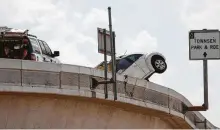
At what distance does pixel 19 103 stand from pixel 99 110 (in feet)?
8.19

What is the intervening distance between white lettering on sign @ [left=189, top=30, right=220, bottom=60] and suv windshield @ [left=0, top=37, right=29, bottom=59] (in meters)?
5.38

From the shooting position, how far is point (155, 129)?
1808cm

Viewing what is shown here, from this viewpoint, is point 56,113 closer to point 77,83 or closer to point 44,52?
point 77,83

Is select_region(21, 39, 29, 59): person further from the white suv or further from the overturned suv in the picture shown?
the white suv

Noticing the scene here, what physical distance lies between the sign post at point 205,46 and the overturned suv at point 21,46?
18.0ft

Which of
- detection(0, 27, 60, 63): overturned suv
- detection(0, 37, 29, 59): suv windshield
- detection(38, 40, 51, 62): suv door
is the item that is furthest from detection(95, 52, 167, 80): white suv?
detection(0, 37, 29, 59): suv windshield

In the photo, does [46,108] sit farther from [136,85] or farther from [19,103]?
[136,85]

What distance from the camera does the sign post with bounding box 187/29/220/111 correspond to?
15859 millimetres

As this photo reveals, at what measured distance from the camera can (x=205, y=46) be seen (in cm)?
1597

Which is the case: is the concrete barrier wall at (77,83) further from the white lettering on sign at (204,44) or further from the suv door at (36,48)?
the suv door at (36,48)

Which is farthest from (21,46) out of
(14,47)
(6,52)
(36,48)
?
(6,52)

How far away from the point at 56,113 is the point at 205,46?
145 inches

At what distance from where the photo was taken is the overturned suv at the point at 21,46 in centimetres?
2022

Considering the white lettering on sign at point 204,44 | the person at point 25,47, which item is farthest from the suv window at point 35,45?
the white lettering on sign at point 204,44
